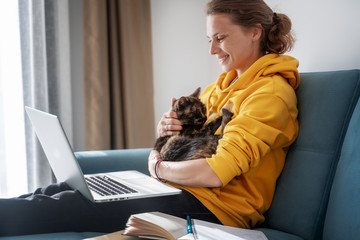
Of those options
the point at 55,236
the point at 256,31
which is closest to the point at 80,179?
the point at 55,236

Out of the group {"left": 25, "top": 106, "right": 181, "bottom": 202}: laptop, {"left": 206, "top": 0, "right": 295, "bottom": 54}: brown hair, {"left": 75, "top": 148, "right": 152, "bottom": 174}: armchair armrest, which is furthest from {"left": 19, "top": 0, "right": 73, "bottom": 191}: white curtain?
{"left": 206, "top": 0, "right": 295, "bottom": 54}: brown hair

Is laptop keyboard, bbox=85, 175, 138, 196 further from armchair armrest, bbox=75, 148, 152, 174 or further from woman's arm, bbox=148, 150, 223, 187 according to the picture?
armchair armrest, bbox=75, 148, 152, 174

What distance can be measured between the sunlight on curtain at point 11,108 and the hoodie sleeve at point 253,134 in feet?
5.36

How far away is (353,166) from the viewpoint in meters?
1.22

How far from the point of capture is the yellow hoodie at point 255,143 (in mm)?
1332

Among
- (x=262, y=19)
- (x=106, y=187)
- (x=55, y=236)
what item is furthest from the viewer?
(x=262, y=19)

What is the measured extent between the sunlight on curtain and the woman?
3.86 ft

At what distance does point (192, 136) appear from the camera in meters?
1.72

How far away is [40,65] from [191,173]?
5.22 feet

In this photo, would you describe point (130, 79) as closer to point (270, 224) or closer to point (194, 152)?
point (194, 152)

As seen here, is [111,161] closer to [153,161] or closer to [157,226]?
[153,161]

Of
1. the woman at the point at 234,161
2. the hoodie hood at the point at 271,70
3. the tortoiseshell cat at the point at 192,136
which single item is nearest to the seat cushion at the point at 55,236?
the woman at the point at 234,161

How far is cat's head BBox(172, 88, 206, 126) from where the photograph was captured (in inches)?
69.2

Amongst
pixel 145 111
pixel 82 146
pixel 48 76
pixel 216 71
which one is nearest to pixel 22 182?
pixel 82 146
